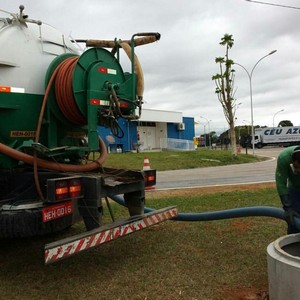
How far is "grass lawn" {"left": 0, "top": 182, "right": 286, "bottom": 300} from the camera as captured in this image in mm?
4285

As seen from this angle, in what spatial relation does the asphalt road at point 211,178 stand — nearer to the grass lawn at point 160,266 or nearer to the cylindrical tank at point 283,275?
the grass lawn at point 160,266

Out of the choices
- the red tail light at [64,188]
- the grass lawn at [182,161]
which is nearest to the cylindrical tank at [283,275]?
the red tail light at [64,188]

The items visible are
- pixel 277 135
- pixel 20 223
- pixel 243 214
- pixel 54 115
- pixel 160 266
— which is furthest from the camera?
pixel 277 135

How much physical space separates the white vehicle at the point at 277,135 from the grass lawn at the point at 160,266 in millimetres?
61460

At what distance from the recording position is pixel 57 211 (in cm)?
462

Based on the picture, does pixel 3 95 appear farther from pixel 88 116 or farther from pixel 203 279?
pixel 203 279

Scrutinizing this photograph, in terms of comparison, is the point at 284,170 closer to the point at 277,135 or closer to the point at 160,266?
the point at 160,266

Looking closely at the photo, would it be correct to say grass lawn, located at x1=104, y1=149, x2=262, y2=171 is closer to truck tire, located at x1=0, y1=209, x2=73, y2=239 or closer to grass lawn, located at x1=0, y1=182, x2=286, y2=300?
grass lawn, located at x1=0, y1=182, x2=286, y2=300

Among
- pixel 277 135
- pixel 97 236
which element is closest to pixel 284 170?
pixel 97 236

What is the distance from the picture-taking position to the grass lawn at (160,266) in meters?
4.29

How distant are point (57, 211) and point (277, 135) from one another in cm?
6529

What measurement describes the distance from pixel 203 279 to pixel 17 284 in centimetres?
201

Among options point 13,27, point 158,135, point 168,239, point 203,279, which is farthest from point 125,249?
point 158,135

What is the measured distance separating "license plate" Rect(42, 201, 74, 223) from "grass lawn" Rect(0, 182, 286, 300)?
0.72 metres
